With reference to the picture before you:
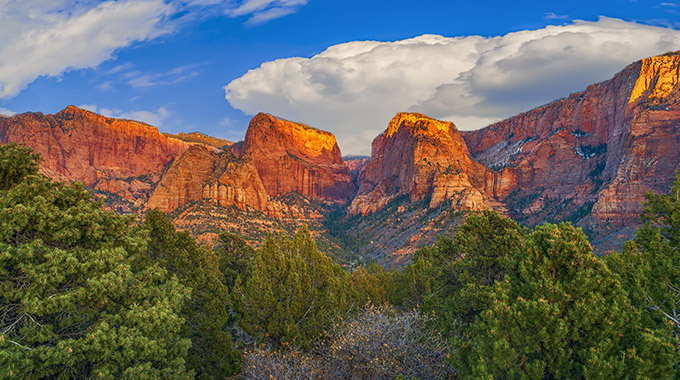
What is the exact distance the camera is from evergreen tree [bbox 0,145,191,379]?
30.6 feet

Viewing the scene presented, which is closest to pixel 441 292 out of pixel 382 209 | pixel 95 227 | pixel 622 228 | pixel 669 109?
pixel 95 227

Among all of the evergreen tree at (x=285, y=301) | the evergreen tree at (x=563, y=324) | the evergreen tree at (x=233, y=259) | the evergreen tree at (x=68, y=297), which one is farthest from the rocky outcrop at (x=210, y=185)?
the evergreen tree at (x=563, y=324)

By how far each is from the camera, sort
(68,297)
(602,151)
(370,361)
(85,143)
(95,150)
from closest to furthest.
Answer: (68,297), (370,361), (602,151), (85,143), (95,150)

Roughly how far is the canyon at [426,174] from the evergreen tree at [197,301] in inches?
2569

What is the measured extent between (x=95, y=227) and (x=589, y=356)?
51.8 ft

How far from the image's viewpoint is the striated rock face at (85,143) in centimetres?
15688

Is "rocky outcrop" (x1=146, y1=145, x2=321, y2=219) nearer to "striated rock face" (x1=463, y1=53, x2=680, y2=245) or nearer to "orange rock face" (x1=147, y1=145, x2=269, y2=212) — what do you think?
"orange rock face" (x1=147, y1=145, x2=269, y2=212)

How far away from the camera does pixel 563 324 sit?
31.9ft

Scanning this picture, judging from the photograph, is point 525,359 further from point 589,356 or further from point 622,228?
point 622,228

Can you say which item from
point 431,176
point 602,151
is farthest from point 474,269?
point 602,151

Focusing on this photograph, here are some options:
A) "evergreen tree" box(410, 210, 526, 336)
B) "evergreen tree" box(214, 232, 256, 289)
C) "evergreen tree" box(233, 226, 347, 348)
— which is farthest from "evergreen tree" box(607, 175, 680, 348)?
"evergreen tree" box(214, 232, 256, 289)

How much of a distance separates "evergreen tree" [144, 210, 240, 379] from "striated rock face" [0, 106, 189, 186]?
171 meters

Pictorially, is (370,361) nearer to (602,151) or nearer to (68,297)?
(68,297)

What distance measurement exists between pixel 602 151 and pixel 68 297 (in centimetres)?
16704
